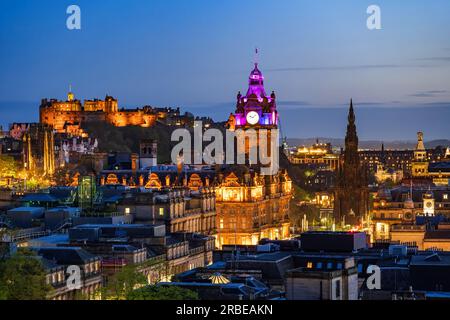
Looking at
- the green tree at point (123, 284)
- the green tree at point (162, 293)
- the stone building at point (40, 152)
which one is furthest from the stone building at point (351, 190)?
the green tree at point (162, 293)

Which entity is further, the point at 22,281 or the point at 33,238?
the point at 33,238

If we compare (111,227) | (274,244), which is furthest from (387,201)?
(111,227)

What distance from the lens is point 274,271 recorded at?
73125mm

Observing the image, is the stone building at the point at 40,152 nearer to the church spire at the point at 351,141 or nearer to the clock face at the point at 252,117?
the clock face at the point at 252,117

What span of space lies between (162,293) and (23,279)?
5557 mm

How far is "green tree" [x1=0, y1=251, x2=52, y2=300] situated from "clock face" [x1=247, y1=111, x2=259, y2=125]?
3670 inches

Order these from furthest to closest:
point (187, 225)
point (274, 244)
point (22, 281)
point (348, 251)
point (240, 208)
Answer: point (240, 208), point (187, 225), point (274, 244), point (348, 251), point (22, 281)

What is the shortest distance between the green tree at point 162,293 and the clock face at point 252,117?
9504cm

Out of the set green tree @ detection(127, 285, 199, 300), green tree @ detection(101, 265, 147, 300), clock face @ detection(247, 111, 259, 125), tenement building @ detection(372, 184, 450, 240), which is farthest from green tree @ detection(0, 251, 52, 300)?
clock face @ detection(247, 111, 259, 125)

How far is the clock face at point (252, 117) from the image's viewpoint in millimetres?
153375

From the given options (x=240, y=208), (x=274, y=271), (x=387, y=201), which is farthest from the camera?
(x=387, y=201)

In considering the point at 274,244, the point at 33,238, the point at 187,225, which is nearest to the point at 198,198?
the point at 187,225
